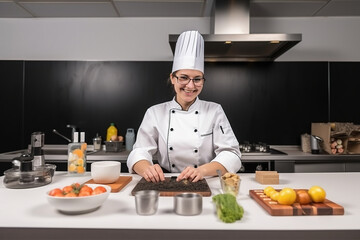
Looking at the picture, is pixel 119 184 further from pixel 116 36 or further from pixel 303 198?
pixel 116 36

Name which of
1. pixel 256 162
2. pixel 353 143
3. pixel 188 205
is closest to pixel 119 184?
pixel 188 205

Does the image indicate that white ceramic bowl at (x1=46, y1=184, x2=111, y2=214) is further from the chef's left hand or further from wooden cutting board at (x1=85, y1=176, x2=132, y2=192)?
the chef's left hand

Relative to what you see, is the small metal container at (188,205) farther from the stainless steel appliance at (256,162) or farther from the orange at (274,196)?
the stainless steel appliance at (256,162)

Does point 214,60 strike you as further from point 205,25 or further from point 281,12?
point 281,12

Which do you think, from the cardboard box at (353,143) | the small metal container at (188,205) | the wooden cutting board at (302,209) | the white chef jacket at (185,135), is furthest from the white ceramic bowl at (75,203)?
the cardboard box at (353,143)

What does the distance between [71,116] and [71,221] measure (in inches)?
110

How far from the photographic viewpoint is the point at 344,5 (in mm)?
3211

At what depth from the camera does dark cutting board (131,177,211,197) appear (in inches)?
48.8

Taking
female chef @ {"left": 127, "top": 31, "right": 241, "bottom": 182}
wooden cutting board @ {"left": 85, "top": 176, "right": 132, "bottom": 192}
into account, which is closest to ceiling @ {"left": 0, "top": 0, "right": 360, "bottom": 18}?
female chef @ {"left": 127, "top": 31, "right": 241, "bottom": 182}

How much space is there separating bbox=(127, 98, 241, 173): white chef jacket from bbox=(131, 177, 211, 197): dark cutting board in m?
0.51

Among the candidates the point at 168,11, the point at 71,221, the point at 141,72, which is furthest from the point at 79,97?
the point at 71,221

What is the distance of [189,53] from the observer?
6.04 feet

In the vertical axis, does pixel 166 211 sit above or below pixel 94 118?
below

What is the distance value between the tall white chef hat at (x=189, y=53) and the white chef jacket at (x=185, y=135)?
11.4 inches
